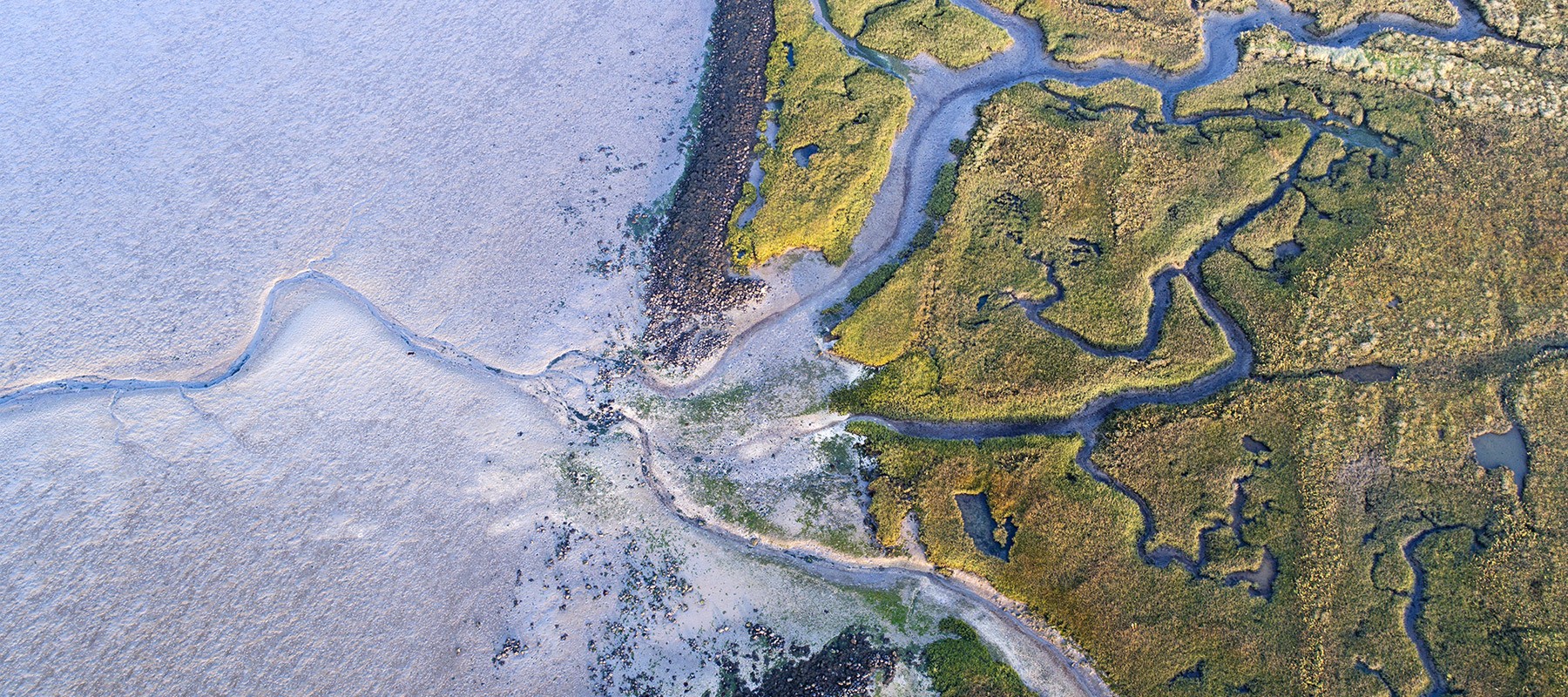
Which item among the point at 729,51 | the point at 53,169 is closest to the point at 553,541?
the point at 729,51

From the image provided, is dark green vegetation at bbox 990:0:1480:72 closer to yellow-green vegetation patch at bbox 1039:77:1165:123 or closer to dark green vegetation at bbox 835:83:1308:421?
yellow-green vegetation patch at bbox 1039:77:1165:123

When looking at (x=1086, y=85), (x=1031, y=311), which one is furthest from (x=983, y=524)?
(x=1086, y=85)

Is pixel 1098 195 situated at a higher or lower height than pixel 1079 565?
higher

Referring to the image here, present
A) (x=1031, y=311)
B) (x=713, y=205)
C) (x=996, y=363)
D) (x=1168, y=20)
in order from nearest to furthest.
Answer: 1. (x=996, y=363)
2. (x=1031, y=311)
3. (x=713, y=205)
4. (x=1168, y=20)

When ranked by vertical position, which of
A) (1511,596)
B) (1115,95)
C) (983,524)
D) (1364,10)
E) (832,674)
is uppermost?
(1364,10)

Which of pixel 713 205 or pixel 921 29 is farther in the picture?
pixel 921 29

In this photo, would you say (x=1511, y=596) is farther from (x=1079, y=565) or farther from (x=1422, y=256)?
(x=1422, y=256)

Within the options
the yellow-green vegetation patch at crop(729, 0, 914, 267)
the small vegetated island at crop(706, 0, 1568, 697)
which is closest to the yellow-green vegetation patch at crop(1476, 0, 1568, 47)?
the small vegetated island at crop(706, 0, 1568, 697)

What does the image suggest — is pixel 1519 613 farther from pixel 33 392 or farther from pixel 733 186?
pixel 33 392
